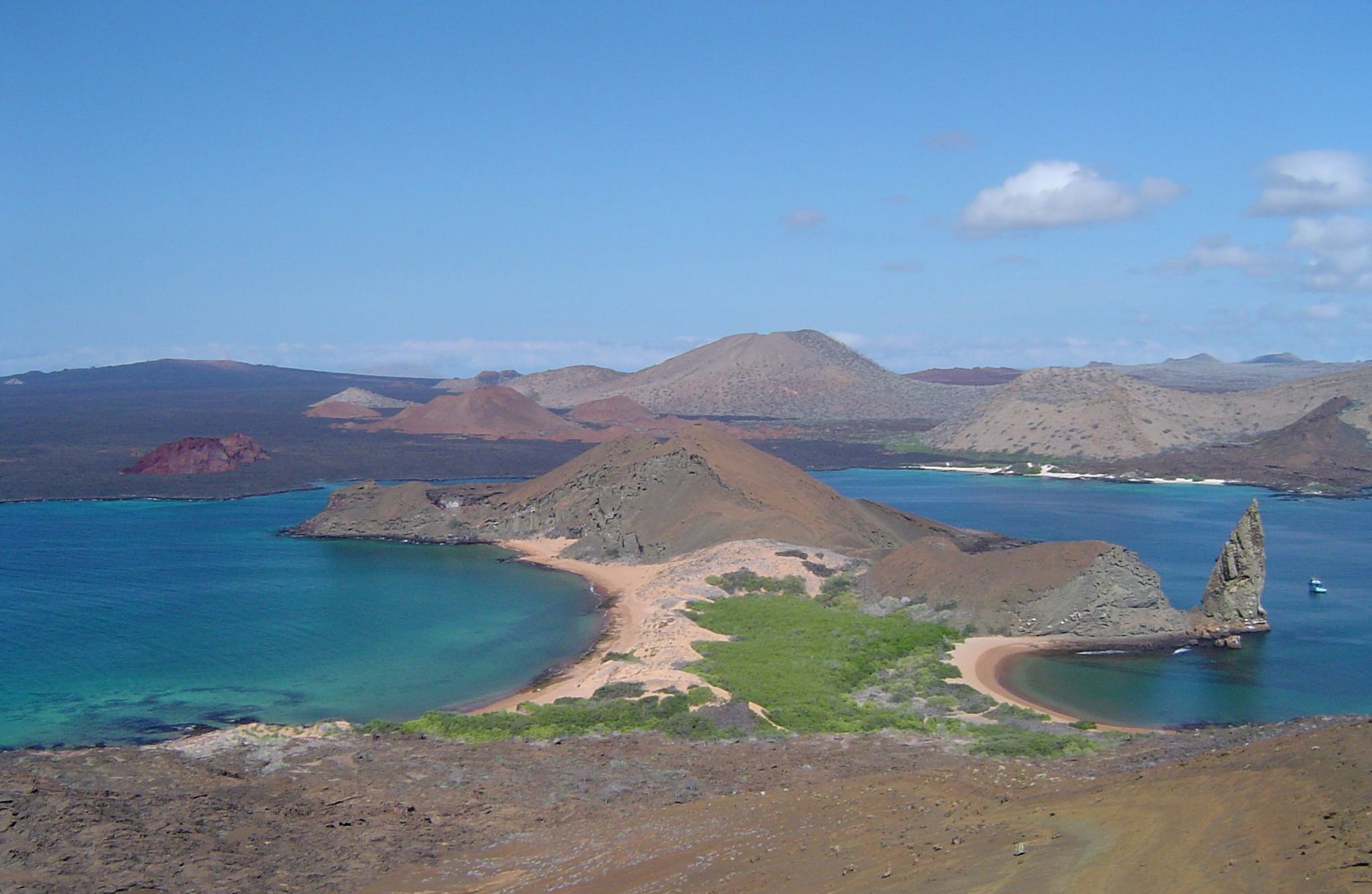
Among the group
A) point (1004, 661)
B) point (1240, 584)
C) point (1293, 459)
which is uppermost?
point (1293, 459)

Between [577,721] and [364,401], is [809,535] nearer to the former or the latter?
[577,721]

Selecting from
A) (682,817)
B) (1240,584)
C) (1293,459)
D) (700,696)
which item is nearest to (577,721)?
(700,696)

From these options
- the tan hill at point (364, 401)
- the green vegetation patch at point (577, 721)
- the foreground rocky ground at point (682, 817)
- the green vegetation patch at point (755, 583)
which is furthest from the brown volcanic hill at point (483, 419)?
the foreground rocky ground at point (682, 817)

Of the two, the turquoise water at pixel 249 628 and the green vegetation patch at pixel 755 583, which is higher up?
the green vegetation patch at pixel 755 583

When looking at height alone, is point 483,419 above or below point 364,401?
below

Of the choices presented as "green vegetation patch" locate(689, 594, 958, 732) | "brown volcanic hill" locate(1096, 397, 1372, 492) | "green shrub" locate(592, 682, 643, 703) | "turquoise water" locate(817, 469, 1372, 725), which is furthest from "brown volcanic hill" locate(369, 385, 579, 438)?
"green shrub" locate(592, 682, 643, 703)

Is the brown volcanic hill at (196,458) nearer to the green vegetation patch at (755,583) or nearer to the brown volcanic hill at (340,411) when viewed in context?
the brown volcanic hill at (340,411)
